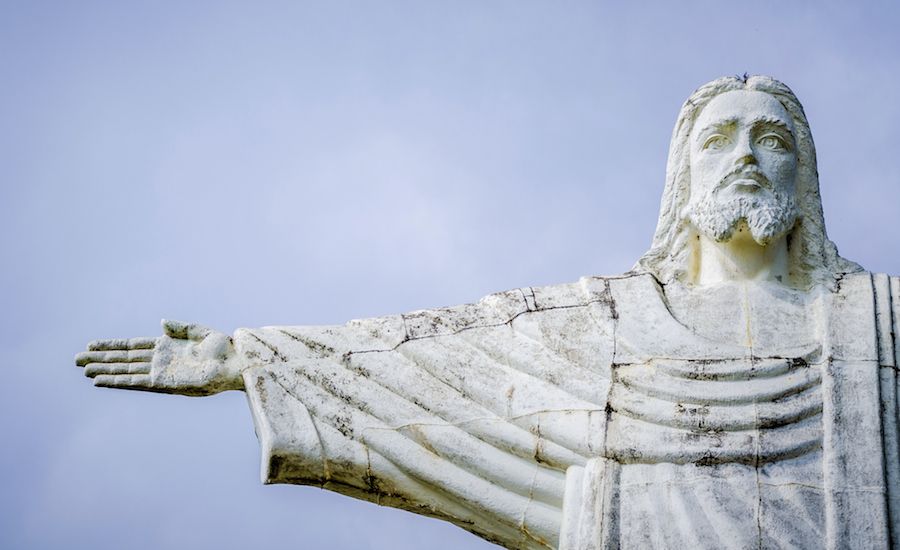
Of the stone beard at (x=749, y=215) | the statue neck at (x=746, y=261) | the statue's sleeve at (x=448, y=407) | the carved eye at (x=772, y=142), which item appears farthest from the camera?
the carved eye at (x=772, y=142)

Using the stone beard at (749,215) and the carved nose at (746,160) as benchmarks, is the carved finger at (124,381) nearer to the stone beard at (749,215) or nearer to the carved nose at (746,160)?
the stone beard at (749,215)

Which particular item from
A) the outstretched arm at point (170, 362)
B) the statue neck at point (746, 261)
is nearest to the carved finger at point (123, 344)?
the outstretched arm at point (170, 362)

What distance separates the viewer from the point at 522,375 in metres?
12.4

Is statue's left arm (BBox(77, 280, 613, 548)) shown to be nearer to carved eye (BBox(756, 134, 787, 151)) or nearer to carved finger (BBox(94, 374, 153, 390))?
carved finger (BBox(94, 374, 153, 390))

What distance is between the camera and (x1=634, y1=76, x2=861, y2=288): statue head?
1284 centimetres

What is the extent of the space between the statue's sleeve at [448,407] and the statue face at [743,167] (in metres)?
0.97

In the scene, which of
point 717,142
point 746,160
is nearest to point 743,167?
point 746,160

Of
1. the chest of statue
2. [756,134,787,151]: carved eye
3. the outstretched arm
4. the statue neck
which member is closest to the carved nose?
[756,134,787,151]: carved eye

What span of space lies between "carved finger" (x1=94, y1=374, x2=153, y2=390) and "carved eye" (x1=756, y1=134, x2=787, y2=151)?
4.50m

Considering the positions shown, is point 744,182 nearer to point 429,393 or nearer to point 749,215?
point 749,215

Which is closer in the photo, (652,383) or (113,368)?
(652,383)

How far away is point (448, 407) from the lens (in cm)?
1227

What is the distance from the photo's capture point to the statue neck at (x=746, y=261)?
1291cm

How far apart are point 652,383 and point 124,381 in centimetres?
343
